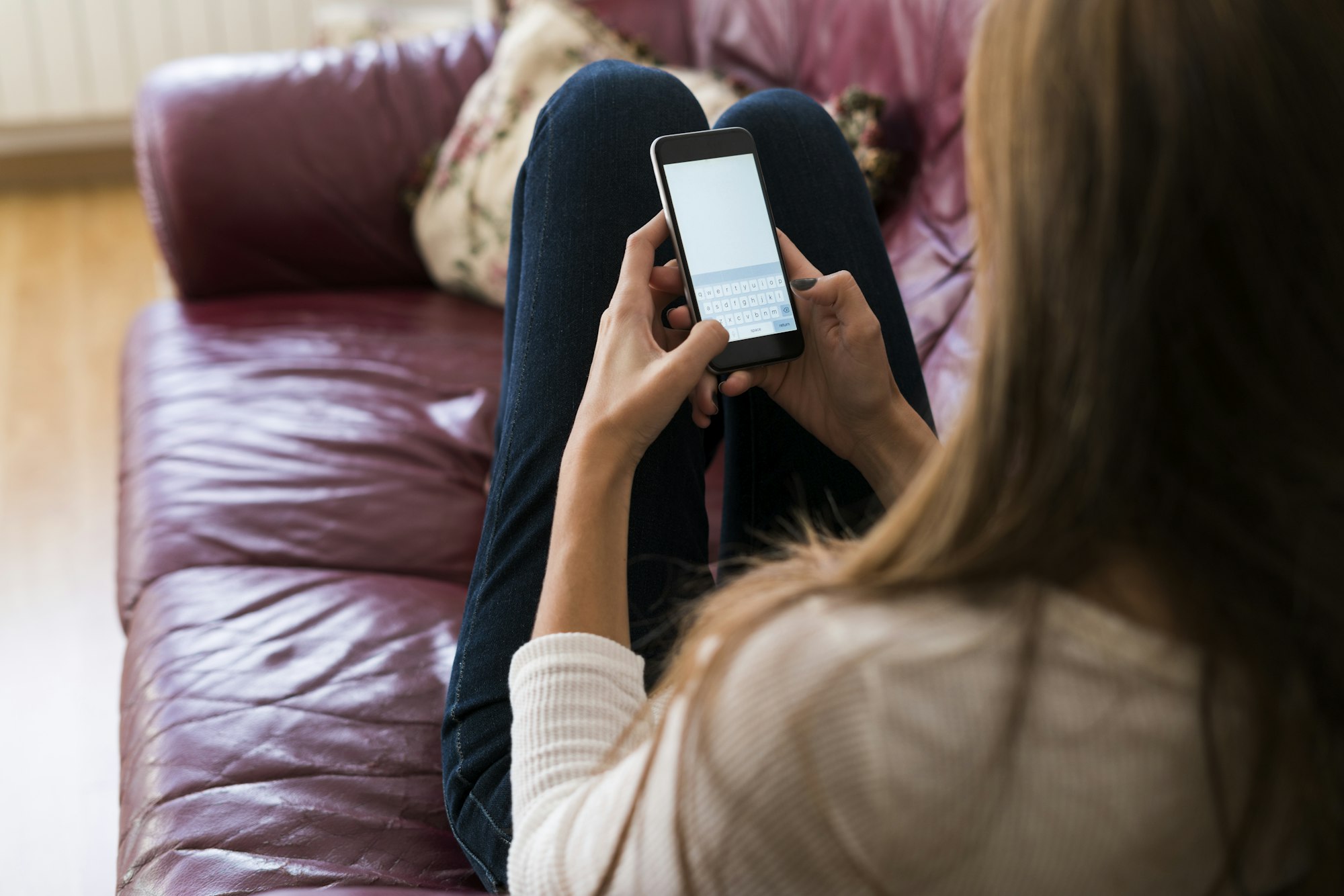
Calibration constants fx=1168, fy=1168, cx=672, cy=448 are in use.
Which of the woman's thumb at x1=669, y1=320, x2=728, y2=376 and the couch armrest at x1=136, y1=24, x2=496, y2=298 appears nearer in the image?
the woman's thumb at x1=669, y1=320, x2=728, y2=376

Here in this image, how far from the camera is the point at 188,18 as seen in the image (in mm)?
2951

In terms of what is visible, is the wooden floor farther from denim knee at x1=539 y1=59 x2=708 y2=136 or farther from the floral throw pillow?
denim knee at x1=539 y1=59 x2=708 y2=136

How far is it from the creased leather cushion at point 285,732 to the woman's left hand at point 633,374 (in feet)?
1.10

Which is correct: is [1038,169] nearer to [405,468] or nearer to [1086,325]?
[1086,325]

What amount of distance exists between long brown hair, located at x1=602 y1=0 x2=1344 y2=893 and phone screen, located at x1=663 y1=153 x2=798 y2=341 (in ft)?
1.19

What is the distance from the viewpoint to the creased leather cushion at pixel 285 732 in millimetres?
798

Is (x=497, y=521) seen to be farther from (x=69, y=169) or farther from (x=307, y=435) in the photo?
(x=69, y=169)

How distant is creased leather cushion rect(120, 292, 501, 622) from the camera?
115 centimetres

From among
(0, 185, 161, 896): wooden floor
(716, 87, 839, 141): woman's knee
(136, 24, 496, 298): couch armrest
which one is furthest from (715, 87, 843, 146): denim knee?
(0, 185, 161, 896): wooden floor

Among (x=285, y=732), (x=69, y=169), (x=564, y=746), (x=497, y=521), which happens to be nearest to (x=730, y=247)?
(x=497, y=521)

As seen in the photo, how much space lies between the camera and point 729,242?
84 cm

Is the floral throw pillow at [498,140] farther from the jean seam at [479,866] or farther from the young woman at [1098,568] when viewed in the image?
the young woman at [1098,568]

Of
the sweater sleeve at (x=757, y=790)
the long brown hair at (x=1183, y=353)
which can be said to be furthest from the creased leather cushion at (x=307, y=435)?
the long brown hair at (x=1183, y=353)

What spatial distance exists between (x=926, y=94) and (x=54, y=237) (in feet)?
7.59
